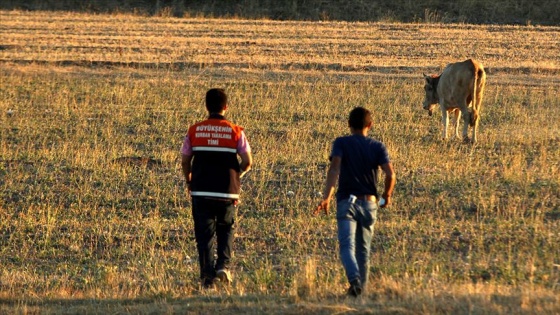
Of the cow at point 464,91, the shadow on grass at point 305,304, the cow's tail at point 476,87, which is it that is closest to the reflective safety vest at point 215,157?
the shadow on grass at point 305,304

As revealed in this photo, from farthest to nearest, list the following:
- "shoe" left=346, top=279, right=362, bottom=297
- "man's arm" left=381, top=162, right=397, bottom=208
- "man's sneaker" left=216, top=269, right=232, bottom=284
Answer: "man's sneaker" left=216, top=269, right=232, bottom=284
"man's arm" left=381, top=162, right=397, bottom=208
"shoe" left=346, top=279, right=362, bottom=297

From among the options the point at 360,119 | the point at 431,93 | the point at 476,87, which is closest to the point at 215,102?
the point at 360,119

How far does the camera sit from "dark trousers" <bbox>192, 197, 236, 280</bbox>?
9.27m

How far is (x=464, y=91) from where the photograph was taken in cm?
1852

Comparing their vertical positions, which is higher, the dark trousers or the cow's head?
the cow's head

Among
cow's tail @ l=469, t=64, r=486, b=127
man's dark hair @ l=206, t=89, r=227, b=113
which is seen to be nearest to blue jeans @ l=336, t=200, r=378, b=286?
man's dark hair @ l=206, t=89, r=227, b=113

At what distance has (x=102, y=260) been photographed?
1099 cm

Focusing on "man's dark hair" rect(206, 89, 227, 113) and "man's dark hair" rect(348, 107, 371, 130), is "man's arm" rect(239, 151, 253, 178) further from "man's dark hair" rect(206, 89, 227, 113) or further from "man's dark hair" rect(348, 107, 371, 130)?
"man's dark hair" rect(348, 107, 371, 130)

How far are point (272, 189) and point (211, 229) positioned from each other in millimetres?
4913

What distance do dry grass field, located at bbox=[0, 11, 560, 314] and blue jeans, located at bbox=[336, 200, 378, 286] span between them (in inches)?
9.7

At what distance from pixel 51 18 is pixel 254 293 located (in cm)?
4211

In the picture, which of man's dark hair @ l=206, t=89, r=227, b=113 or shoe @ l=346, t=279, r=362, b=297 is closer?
shoe @ l=346, t=279, r=362, b=297

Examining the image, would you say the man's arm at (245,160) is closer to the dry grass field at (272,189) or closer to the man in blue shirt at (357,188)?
the man in blue shirt at (357,188)

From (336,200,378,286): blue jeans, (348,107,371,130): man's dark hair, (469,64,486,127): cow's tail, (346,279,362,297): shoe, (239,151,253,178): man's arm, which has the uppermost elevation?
(469,64,486,127): cow's tail
